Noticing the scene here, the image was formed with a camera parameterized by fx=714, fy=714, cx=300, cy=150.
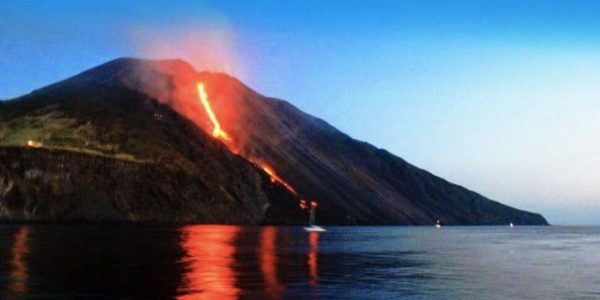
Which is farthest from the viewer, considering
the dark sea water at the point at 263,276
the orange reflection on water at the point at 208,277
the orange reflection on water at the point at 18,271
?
the dark sea water at the point at 263,276

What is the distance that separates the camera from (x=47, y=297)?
137ft

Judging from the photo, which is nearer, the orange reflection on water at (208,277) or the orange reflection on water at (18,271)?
the orange reflection on water at (18,271)

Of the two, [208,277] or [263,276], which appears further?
[263,276]

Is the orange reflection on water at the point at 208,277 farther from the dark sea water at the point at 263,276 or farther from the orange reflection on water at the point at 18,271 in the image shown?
the orange reflection on water at the point at 18,271

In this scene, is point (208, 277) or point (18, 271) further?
point (208, 277)

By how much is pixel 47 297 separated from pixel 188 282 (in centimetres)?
1292

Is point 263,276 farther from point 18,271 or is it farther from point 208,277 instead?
point 18,271

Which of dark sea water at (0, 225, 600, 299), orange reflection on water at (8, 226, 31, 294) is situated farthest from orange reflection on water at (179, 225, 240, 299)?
orange reflection on water at (8, 226, 31, 294)

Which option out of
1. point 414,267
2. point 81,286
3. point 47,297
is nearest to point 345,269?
point 414,267

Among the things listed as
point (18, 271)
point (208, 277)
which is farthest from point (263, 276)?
point (18, 271)

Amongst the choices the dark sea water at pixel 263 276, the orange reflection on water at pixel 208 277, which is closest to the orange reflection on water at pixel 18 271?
the dark sea water at pixel 263 276

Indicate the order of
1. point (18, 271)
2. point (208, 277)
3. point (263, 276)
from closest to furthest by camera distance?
point (18, 271)
point (208, 277)
point (263, 276)

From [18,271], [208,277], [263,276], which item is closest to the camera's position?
[18,271]

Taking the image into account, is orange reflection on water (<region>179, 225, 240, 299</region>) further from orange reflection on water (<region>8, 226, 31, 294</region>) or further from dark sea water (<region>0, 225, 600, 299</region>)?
orange reflection on water (<region>8, 226, 31, 294</region>)
